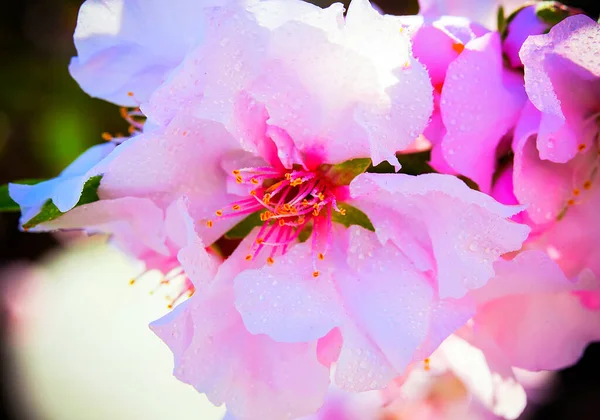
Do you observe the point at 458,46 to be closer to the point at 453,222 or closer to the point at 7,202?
the point at 453,222

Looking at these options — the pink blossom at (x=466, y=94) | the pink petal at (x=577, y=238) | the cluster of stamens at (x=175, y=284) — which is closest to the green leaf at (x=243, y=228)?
the cluster of stamens at (x=175, y=284)

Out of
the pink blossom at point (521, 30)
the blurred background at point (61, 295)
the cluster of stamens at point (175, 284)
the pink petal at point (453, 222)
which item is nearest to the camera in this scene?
the pink petal at point (453, 222)

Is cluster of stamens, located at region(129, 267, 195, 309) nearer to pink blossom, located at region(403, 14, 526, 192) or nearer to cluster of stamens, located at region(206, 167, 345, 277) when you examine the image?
cluster of stamens, located at region(206, 167, 345, 277)

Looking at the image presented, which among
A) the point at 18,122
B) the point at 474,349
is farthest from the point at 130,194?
the point at 18,122

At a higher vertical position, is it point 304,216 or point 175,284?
point 304,216

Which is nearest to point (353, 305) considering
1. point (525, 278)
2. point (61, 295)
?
point (525, 278)

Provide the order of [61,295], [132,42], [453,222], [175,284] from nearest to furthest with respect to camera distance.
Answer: [453,222]
[132,42]
[175,284]
[61,295]

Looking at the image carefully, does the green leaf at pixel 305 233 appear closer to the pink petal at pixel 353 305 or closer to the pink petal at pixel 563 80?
the pink petal at pixel 353 305
